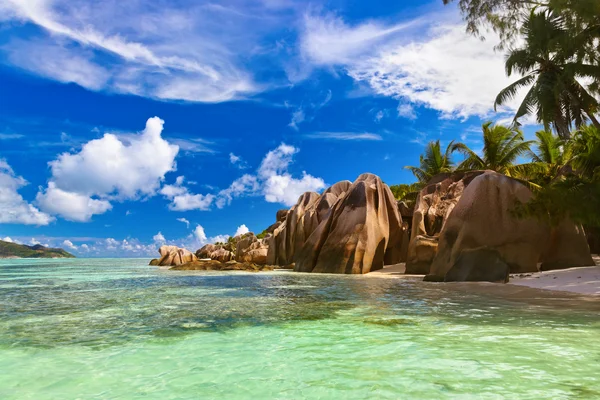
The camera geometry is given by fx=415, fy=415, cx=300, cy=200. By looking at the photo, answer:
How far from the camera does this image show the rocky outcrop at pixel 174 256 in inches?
1547

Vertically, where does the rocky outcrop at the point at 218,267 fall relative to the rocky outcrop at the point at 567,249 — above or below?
below

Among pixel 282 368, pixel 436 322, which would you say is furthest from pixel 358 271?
pixel 282 368

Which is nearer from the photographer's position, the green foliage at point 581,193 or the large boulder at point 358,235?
the green foliage at point 581,193

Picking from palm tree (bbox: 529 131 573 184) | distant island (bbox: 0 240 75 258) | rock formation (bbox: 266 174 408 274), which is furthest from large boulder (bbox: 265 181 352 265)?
distant island (bbox: 0 240 75 258)

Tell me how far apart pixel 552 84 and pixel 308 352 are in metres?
20.6

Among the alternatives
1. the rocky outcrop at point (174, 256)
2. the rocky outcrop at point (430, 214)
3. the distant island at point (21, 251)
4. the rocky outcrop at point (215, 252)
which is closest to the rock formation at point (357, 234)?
the rocky outcrop at point (430, 214)

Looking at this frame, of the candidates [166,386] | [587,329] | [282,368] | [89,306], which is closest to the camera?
[166,386]

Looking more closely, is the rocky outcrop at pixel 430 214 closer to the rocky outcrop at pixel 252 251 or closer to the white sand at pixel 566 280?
the white sand at pixel 566 280

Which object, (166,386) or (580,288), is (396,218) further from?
(166,386)

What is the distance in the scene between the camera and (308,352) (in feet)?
15.0

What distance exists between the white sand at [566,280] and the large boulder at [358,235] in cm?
858

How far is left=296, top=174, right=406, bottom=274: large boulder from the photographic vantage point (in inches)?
838

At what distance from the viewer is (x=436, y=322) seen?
6.19 m

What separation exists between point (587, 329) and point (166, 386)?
17.1 ft
